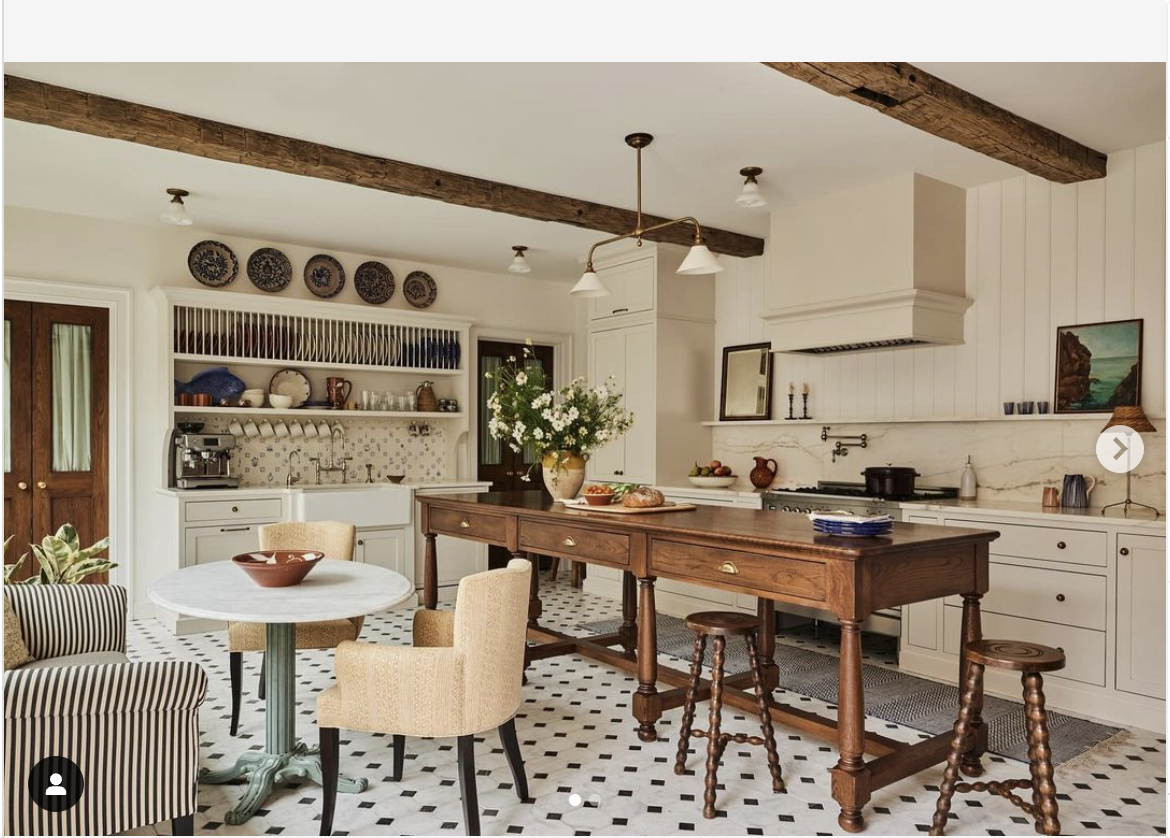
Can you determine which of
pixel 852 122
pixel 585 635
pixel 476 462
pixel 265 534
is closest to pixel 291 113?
pixel 265 534

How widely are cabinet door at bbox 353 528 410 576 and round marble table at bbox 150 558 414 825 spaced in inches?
102

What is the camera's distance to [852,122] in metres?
3.86

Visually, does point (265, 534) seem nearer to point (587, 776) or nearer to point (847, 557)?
point (587, 776)

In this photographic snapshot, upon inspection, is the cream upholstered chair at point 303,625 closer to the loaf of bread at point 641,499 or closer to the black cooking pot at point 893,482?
the loaf of bread at point 641,499

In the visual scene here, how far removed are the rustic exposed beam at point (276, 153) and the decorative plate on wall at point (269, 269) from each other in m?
2.02

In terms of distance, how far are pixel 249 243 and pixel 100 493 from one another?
1907 mm

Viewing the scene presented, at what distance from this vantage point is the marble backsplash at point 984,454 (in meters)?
4.27

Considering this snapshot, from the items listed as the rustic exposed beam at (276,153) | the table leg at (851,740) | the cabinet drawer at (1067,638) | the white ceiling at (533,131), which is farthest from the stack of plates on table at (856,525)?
the rustic exposed beam at (276,153)

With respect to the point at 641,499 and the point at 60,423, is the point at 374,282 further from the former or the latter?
the point at 641,499

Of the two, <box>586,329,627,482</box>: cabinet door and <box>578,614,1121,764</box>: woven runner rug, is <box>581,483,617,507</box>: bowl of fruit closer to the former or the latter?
<box>578,614,1121,764</box>: woven runner rug

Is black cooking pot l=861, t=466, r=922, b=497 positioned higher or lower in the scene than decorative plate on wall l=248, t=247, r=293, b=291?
lower

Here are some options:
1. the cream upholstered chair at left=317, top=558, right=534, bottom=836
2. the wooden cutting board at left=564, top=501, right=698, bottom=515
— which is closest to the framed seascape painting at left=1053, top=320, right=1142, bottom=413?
the wooden cutting board at left=564, top=501, right=698, bottom=515

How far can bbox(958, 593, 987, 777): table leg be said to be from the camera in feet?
9.72
